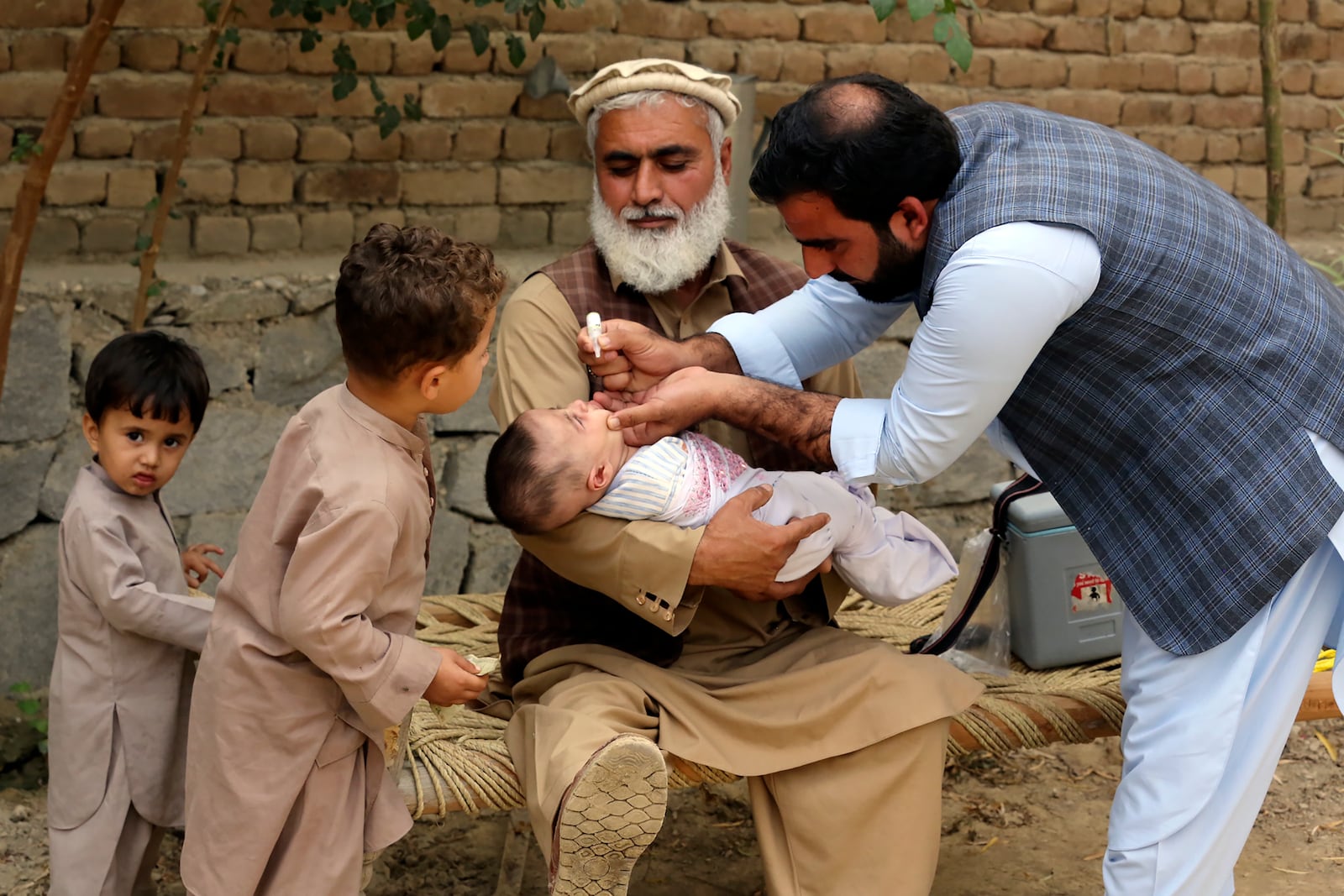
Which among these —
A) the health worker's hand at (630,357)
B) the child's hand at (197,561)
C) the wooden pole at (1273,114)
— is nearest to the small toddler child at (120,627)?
the child's hand at (197,561)

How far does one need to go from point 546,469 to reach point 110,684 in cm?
111

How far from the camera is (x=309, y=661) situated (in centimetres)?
259

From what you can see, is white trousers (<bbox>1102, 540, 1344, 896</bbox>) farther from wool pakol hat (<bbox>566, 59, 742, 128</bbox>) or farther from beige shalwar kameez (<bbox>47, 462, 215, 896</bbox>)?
beige shalwar kameez (<bbox>47, 462, 215, 896</bbox>)

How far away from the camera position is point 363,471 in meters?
2.49

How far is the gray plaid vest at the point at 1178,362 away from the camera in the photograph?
8.18 feet

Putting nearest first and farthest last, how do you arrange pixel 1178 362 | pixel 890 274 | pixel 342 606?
1. pixel 342 606
2. pixel 1178 362
3. pixel 890 274

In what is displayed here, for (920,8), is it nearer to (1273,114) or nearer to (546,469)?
(546,469)

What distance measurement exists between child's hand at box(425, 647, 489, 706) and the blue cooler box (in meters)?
1.49

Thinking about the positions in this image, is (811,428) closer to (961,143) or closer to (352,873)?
(961,143)

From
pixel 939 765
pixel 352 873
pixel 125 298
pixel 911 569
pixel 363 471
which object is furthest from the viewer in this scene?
pixel 125 298

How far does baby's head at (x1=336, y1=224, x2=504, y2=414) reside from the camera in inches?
98.7

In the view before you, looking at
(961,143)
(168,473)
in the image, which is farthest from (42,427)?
(961,143)

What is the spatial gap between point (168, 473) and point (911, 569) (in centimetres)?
164

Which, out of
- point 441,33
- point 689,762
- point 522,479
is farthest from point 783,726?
point 441,33
